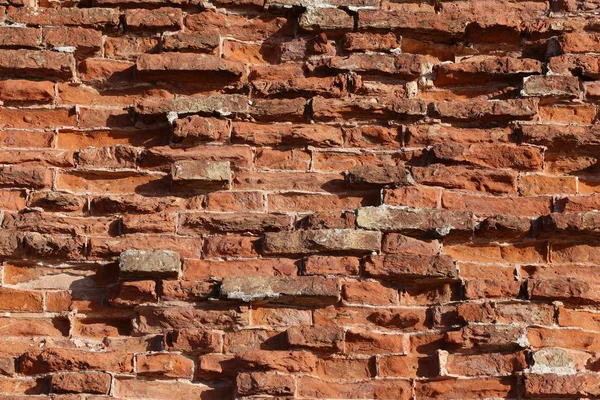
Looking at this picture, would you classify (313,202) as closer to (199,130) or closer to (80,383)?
(199,130)

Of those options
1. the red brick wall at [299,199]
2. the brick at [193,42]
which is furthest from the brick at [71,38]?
the brick at [193,42]

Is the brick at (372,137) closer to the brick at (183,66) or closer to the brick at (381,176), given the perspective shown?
the brick at (381,176)

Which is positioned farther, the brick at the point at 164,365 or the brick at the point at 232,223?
the brick at the point at 232,223

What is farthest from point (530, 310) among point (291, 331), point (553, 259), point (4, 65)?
point (4, 65)

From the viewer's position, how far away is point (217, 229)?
3.74 metres

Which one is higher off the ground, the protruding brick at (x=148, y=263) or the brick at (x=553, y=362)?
the protruding brick at (x=148, y=263)

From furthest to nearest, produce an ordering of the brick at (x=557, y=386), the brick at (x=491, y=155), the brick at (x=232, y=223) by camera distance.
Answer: the brick at (x=491, y=155)
the brick at (x=232, y=223)
the brick at (x=557, y=386)

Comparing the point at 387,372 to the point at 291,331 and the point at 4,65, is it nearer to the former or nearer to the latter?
the point at 291,331

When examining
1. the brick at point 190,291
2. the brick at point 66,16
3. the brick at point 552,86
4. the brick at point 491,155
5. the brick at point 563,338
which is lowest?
the brick at point 563,338

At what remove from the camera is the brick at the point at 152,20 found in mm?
4066

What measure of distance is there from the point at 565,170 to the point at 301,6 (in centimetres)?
113

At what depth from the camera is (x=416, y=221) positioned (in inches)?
146

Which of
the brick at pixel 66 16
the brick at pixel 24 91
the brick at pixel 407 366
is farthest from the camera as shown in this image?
the brick at pixel 66 16

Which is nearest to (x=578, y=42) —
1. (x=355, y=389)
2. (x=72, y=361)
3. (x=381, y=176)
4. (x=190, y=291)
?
(x=381, y=176)
